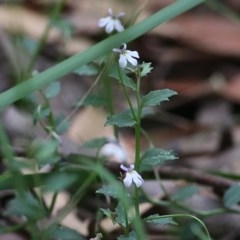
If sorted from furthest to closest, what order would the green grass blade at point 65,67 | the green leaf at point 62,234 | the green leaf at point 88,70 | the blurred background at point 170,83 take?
the blurred background at point 170,83, the green leaf at point 88,70, the green leaf at point 62,234, the green grass blade at point 65,67

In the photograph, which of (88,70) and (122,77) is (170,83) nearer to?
(88,70)

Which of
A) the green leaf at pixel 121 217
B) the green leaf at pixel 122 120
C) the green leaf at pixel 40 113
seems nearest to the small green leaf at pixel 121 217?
the green leaf at pixel 121 217

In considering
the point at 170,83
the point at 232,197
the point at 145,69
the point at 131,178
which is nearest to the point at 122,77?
the point at 145,69

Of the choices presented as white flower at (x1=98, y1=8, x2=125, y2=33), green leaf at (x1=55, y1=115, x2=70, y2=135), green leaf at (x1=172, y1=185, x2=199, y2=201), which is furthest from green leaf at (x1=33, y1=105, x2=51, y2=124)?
green leaf at (x1=172, y1=185, x2=199, y2=201)

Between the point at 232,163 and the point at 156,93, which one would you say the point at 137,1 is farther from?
the point at 156,93

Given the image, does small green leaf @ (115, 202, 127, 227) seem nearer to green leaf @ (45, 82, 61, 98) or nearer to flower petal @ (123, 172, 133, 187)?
flower petal @ (123, 172, 133, 187)

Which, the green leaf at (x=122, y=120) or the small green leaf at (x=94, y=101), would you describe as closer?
the green leaf at (x=122, y=120)

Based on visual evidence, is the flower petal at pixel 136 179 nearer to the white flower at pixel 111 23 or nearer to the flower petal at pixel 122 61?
the flower petal at pixel 122 61

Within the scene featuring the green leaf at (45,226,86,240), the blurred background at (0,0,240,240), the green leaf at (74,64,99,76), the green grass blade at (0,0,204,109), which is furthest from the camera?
the blurred background at (0,0,240,240)
